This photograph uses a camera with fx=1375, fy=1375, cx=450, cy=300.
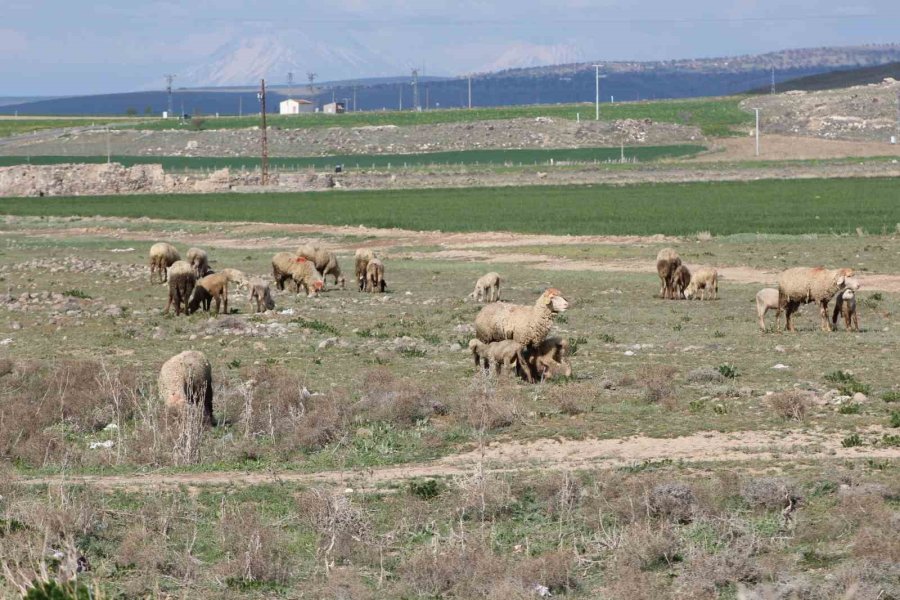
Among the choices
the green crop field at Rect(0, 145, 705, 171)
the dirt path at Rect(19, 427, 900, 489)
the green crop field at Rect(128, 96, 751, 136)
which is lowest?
the dirt path at Rect(19, 427, 900, 489)

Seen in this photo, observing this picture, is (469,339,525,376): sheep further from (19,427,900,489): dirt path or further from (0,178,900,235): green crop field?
(0,178,900,235): green crop field

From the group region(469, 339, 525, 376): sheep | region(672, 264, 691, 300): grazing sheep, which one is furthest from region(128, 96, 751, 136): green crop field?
region(469, 339, 525, 376): sheep

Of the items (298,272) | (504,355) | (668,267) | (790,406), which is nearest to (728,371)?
(790,406)

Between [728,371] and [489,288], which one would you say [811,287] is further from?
[489,288]

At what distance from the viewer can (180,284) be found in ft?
104

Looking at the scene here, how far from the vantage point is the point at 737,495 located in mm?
14766

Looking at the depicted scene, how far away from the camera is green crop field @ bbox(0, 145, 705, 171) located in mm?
130625

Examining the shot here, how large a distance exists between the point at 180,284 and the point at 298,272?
5.60 metres

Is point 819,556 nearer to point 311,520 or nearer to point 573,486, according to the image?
point 573,486

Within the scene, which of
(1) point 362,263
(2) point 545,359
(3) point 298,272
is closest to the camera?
(2) point 545,359

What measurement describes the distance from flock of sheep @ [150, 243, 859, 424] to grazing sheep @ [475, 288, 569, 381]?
0.6 inches

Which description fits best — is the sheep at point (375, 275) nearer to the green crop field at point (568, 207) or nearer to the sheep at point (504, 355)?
the sheep at point (504, 355)

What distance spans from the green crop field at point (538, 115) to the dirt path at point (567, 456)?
140899mm

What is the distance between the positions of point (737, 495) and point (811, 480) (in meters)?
0.90
